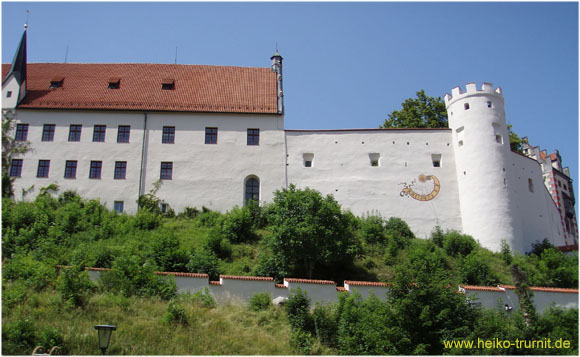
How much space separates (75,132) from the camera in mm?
35000

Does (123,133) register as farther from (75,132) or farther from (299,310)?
(299,310)

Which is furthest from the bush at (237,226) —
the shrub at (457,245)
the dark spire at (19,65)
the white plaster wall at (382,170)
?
the dark spire at (19,65)

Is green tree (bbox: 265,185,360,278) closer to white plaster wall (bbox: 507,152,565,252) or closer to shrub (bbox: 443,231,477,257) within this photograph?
shrub (bbox: 443,231,477,257)

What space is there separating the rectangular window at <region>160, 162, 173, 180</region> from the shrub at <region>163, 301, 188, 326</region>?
49.3 feet

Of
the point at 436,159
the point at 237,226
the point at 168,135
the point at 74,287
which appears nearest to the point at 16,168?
the point at 168,135

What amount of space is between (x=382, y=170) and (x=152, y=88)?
50.6ft

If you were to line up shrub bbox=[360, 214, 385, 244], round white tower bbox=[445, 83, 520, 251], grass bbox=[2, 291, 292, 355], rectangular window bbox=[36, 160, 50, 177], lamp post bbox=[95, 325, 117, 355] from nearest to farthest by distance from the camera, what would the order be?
lamp post bbox=[95, 325, 117, 355] → grass bbox=[2, 291, 292, 355] → shrub bbox=[360, 214, 385, 244] → round white tower bbox=[445, 83, 520, 251] → rectangular window bbox=[36, 160, 50, 177]

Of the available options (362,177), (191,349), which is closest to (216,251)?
(191,349)

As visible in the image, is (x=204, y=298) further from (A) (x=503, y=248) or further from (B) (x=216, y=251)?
(A) (x=503, y=248)

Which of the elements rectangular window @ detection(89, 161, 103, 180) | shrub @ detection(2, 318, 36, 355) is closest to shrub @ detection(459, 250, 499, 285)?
shrub @ detection(2, 318, 36, 355)

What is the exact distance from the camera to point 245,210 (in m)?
30.4

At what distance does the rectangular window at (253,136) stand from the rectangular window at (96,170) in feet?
28.5

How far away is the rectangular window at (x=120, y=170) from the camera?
111 feet

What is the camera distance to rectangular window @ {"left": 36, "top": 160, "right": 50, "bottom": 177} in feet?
111
